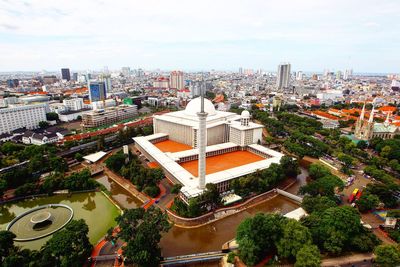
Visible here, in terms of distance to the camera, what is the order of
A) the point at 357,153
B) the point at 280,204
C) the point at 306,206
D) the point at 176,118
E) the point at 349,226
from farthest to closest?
the point at 176,118
the point at 357,153
the point at 280,204
the point at 306,206
the point at 349,226

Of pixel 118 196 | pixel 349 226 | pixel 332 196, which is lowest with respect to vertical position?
pixel 118 196

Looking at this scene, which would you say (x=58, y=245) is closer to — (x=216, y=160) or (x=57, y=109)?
(x=216, y=160)

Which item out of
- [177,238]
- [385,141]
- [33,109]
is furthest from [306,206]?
[33,109]

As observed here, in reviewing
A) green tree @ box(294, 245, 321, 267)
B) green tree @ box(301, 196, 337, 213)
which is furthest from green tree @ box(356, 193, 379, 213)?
green tree @ box(294, 245, 321, 267)

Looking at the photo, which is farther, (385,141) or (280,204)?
(385,141)

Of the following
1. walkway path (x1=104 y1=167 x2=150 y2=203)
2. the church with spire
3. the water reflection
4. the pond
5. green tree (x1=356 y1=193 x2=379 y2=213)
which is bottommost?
the water reflection

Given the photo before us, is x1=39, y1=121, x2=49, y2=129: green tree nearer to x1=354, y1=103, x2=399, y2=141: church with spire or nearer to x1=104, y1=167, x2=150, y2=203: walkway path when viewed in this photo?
x1=104, y1=167, x2=150, y2=203: walkway path

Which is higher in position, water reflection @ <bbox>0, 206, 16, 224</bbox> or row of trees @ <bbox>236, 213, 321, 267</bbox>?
row of trees @ <bbox>236, 213, 321, 267</bbox>

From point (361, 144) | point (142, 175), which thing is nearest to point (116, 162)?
point (142, 175)
